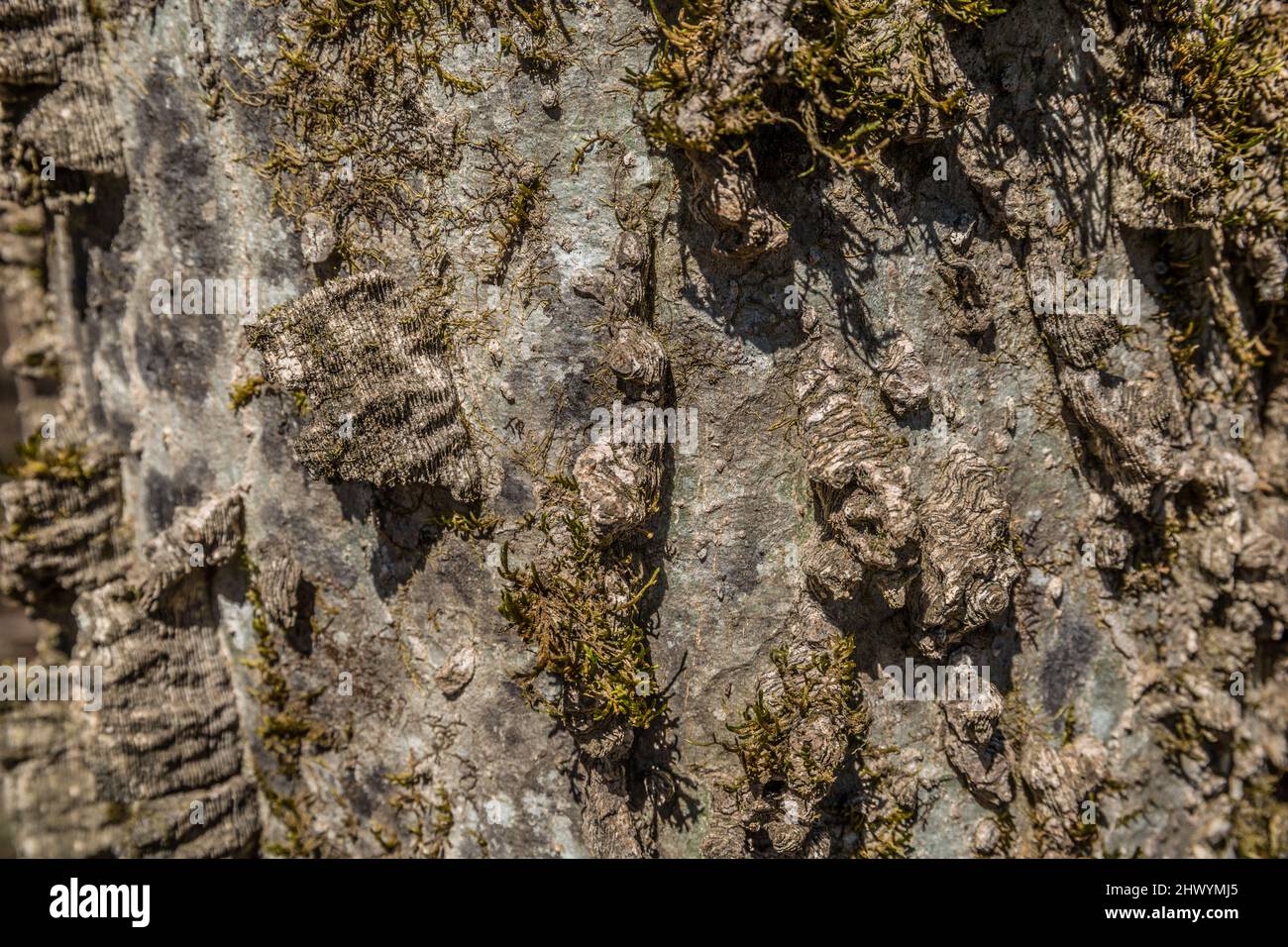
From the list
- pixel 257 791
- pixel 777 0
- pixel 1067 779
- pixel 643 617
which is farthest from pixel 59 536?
pixel 1067 779

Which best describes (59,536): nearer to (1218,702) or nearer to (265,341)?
(265,341)

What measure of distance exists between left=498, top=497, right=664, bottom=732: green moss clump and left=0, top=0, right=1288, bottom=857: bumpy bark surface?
0.02 meters

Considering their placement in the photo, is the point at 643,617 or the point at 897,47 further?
the point at 643,617

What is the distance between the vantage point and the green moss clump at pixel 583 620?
360cm

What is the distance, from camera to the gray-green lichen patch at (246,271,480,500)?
3.51 metres

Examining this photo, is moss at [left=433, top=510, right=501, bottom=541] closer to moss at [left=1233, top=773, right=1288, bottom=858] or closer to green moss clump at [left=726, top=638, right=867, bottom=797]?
green moss clump at [left=726, top=638, right=867, bottom=797]

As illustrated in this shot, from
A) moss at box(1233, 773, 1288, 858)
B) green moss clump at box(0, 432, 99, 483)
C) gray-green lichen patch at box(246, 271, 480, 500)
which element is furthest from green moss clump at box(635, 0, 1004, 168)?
moss at box(1233, 773, 1288, 858)

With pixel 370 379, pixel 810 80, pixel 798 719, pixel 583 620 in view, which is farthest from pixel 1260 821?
pixel 370 379

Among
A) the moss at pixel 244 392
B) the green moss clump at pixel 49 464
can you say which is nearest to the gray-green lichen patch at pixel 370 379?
the moss at pixel 244 392

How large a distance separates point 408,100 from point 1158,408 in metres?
3.70

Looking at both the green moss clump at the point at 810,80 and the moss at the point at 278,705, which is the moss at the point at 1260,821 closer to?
the green moss clump at the point at 810,80

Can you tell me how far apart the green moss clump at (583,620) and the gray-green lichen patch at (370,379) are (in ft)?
1.75

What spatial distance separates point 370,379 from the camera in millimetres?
3520

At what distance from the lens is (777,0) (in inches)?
115
